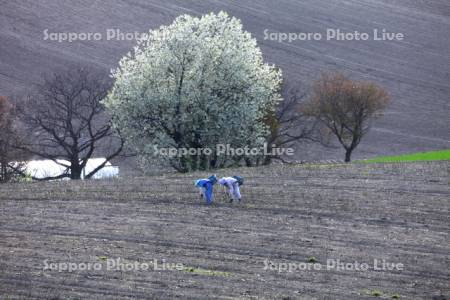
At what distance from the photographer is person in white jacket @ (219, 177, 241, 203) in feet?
87.1

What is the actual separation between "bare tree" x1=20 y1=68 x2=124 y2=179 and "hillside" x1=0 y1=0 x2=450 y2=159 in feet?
40.5

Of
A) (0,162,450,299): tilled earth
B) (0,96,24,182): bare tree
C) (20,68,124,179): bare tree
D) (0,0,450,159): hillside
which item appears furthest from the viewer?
(0,0,450,159): hillside

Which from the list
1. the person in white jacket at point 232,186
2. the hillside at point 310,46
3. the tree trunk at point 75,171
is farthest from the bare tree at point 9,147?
the person in white jacket at point 232,186

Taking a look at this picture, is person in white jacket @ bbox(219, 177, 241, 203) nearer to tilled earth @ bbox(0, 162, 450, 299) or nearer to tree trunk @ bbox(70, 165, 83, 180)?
tilled earth @ bbox(0, 162, 450, 299)

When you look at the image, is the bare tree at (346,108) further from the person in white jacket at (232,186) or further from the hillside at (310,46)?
the person in white jacket at (232,186)

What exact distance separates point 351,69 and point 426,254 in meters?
61.0

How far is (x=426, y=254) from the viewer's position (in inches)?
851

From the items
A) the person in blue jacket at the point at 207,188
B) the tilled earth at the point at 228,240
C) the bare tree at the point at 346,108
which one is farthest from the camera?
the bare tree at the point at 346,108

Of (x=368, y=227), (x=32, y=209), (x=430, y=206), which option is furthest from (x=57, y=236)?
(x=430, y=206)

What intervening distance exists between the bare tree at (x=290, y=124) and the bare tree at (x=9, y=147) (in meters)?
15.6

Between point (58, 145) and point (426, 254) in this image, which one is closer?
point (426, 254)

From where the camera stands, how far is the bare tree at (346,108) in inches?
2438

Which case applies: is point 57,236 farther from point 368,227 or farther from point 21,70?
point 21,70

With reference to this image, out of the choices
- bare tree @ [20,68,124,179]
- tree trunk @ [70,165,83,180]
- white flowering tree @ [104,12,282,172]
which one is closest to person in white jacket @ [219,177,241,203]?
white flowering tree @ [104,12,282,172]
